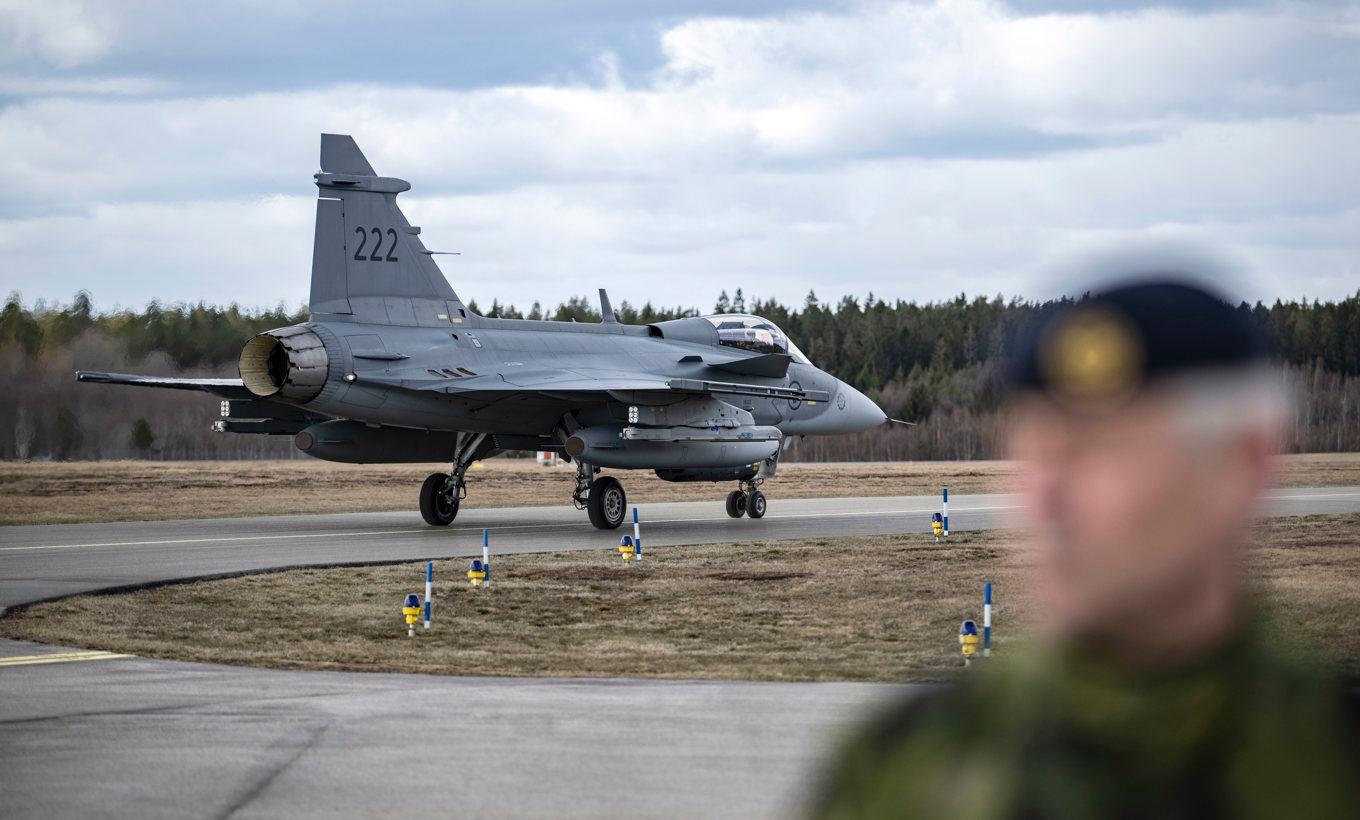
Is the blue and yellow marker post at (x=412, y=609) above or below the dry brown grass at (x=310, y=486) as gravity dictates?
above

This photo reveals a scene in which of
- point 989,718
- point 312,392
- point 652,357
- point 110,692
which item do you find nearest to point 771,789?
point 110,692

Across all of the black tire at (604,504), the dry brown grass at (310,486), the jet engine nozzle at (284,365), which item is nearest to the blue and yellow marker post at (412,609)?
the jet engine nozzle at (284,365)

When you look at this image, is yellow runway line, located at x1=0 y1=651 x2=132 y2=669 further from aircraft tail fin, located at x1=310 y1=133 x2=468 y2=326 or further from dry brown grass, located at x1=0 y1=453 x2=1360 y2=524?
dry brown grass, located at x1=0 y1=453 x2=1360 y2=524

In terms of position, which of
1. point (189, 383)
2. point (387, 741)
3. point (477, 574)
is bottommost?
point (387, 741)

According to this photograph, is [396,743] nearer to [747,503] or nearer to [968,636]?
[968,636]

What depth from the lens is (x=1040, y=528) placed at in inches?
42.8

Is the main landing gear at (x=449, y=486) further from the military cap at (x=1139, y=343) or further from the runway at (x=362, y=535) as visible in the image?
the military cap at (x=1139, y=343)

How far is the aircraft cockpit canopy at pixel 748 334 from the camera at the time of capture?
1186 inches

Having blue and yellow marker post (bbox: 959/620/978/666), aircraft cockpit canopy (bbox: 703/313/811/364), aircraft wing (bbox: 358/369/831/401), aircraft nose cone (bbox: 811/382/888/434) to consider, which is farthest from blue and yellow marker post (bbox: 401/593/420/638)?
aircraft nose cone (bbox: 811/382/888/434)

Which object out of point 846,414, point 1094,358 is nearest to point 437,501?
point 846,414

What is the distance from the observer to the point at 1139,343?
1.12 metres

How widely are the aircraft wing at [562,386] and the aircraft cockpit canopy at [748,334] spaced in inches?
120

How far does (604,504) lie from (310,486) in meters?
22.6

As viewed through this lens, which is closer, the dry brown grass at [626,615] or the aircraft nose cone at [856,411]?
the dry brown grass at [626,615]
